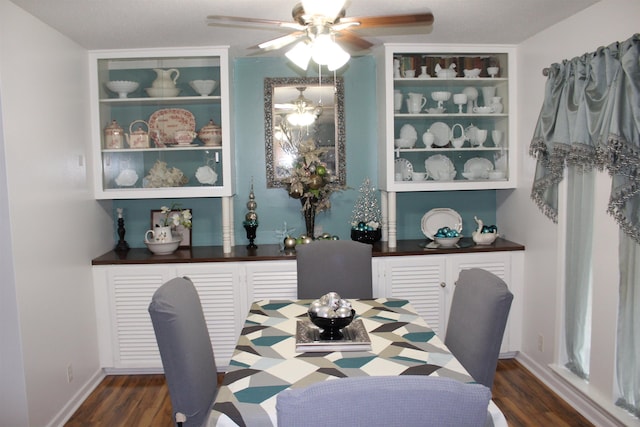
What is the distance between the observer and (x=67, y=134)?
3.29 meters

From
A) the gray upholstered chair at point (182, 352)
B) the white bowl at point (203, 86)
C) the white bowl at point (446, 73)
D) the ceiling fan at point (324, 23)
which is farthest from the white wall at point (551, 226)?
the white bowl at point (203, 86)

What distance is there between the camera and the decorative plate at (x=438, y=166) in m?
3.98

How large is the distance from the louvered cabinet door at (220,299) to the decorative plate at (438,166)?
5.28 feet

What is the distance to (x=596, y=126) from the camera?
8.80 ft

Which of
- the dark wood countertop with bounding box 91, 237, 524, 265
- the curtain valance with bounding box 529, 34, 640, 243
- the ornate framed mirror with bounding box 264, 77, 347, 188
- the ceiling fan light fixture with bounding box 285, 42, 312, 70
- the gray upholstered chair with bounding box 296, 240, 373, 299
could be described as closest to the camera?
the ceiling fan light fixture with bounding box 285, 42, 312, 70

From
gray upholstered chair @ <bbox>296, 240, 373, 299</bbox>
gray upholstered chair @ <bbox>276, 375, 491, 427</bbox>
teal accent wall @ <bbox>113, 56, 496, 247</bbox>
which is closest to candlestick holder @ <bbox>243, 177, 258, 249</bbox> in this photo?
teal accent wall @ <bbox>113, 56, 496, 247</bbox>

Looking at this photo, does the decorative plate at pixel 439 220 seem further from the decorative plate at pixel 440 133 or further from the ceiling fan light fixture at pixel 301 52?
the ceiling fan light fixture at pixel 301 52

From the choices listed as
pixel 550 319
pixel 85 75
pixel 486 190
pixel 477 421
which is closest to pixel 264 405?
pixel 477 421

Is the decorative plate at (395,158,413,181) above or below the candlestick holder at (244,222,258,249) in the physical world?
above

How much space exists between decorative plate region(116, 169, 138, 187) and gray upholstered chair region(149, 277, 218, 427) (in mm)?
1865

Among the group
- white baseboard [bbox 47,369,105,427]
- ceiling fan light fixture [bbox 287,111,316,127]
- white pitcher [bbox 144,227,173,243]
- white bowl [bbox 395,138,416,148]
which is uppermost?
ceiling fan light fixture [bbox 287,111,316,127]

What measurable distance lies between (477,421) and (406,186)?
278 cm

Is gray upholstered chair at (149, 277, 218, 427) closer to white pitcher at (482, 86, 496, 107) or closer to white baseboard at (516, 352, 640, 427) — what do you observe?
white baseboard at (516, 352, 640, 427)

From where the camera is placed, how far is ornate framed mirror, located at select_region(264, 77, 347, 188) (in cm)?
407
